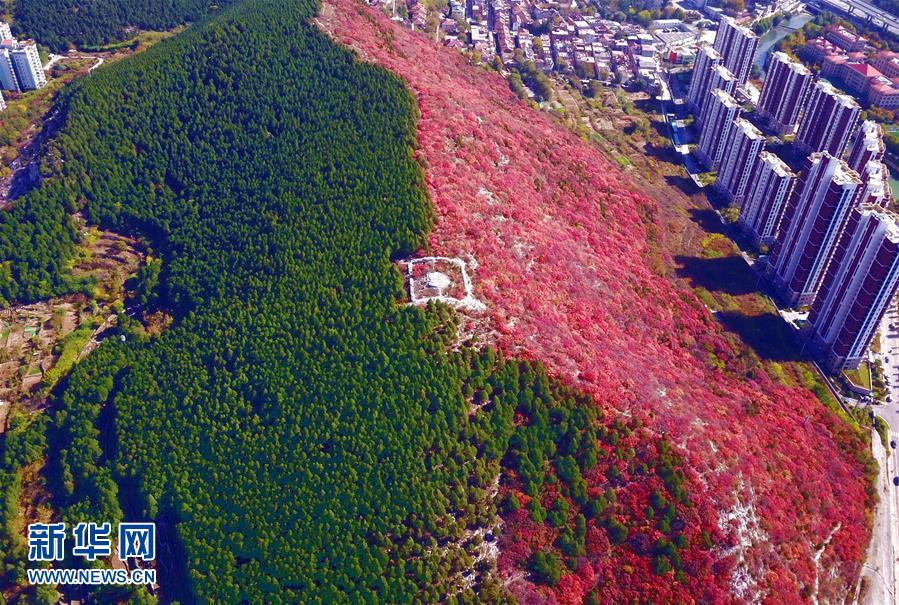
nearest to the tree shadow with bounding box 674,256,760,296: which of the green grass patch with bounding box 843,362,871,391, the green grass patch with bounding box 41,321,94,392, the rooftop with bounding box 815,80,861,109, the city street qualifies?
the green grass patch with bounding box 843,362,871,391

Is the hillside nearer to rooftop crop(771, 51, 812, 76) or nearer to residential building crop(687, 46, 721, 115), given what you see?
residential building crop(687, 46, 721, 115)

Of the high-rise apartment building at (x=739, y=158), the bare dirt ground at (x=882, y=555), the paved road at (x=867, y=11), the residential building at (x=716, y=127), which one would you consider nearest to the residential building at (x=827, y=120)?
the residential building at (x=716, y=127)

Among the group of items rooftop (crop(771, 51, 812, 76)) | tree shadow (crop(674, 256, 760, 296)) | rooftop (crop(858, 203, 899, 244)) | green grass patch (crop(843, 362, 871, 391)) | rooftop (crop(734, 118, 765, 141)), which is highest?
rooftop (crop(771, 51, 812, 76))

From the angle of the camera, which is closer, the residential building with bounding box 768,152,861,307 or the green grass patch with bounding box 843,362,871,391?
the green grass patch with bounding box 843,362,871,391

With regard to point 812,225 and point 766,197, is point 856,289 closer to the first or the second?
point 812,225

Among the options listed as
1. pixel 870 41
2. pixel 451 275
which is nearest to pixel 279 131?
pixel 451 275

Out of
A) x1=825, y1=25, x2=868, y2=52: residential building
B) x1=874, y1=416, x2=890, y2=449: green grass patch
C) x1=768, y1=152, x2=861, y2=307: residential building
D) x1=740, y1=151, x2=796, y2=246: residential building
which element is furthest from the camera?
x1=825, y1=25, x2=868, y2=52: residential building
